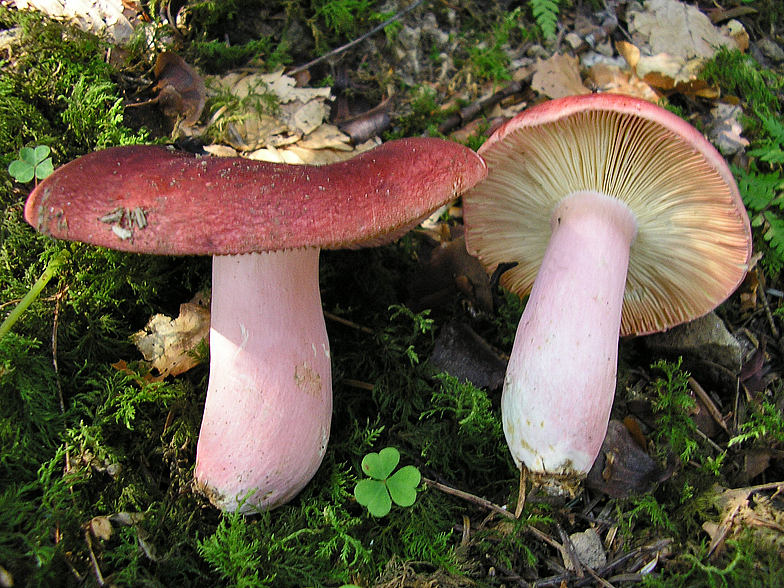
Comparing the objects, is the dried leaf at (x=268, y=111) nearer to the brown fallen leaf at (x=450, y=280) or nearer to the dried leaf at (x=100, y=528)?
the brown fallen leaf at (x=450, y=280)

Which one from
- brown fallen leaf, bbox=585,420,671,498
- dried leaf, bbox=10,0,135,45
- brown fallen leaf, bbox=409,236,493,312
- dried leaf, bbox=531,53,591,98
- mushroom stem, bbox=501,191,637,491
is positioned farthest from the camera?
dried leaf, bbox=531,53,591,98

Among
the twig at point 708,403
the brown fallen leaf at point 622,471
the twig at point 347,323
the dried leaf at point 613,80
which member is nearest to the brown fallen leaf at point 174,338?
the twig at point 347,323

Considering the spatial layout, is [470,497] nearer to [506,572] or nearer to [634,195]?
[506,572]

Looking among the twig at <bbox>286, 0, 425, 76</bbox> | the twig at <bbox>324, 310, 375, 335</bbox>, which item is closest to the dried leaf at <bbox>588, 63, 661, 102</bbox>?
the twig at <bbox>286, 0, 425, 76</bbox>

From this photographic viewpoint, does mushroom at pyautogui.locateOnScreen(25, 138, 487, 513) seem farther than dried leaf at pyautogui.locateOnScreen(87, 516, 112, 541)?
No

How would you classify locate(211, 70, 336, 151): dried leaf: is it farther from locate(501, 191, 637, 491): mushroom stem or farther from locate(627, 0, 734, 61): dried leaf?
locate(627, 0, 734, 61): dried leaf

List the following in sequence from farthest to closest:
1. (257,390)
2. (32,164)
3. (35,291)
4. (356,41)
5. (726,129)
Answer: (356,41) → (726,129) → (32,164) → (35,291) → (257,390)

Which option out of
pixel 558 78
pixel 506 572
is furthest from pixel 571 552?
pixel 558 78

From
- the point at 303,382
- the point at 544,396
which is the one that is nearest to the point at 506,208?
the point at 544,396
